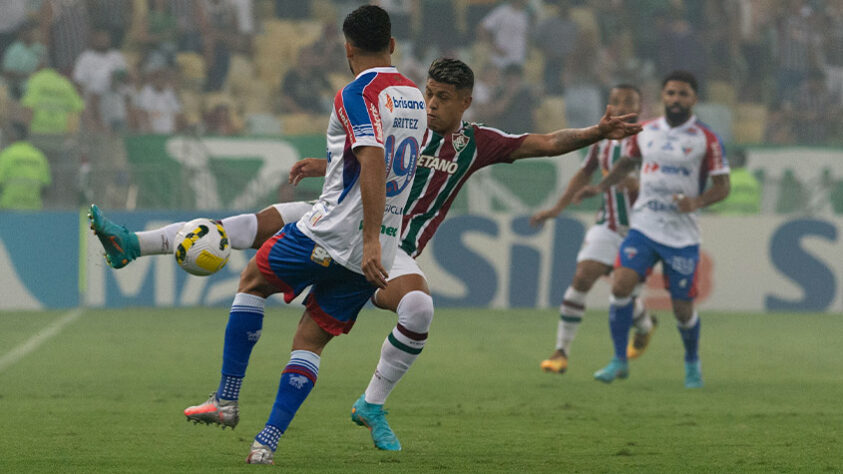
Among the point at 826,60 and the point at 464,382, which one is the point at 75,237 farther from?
the point at 826,60

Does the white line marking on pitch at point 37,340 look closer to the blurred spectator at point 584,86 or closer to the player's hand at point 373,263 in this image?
the player's hand at point 373,263

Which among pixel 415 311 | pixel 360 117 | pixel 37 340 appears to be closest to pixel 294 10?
pixel 37 340

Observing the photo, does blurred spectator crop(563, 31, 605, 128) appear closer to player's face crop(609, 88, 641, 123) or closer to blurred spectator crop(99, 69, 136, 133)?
blurred spectator crop(99, 69, 136, 133)

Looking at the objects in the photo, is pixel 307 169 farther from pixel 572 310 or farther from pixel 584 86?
pixel 584 86

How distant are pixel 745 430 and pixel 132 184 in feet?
33.3

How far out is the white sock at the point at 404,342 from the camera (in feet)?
18.8

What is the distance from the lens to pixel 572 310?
986 cm

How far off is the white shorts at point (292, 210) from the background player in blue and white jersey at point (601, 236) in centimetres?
393

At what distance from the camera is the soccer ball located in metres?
5.31

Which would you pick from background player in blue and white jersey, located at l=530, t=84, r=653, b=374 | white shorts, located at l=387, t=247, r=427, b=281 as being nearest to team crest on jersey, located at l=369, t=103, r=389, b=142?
white shorts, located at l=387, t=247, r=427, b=281

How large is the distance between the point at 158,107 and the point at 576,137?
1334cm

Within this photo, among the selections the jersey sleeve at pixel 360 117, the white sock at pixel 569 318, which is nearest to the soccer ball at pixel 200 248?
the jersey sleeve at pixel 360 117

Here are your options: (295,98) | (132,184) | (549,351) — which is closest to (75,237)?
(132,184)

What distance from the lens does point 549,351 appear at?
439 inches
